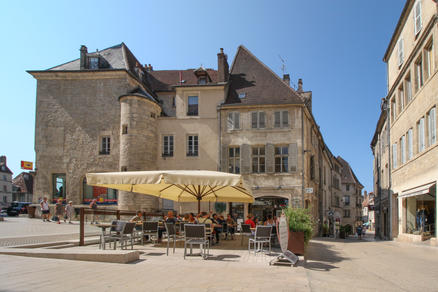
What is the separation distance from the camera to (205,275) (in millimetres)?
7047

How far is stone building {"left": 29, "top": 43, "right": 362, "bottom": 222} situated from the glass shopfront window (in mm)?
6022

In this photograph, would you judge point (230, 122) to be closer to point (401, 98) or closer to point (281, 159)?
point (281, 159)

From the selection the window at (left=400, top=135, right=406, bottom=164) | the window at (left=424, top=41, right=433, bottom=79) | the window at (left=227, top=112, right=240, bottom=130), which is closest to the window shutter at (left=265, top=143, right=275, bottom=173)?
the window at (left=227, top=112, right=240, bottom=130)

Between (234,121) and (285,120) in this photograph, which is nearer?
(285,120)

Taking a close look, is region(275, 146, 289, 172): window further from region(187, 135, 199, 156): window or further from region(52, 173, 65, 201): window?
region(52, 173, 65, 201): window

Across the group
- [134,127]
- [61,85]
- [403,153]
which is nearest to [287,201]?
[403,153]

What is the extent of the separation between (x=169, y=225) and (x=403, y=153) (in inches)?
616

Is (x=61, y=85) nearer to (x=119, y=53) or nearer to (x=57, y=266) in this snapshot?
(x=119, y=53)

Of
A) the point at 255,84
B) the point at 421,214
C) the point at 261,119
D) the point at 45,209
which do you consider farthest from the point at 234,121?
the point at 45,209

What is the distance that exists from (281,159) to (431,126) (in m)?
10.2

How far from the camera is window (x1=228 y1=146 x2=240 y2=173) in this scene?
25766 mm

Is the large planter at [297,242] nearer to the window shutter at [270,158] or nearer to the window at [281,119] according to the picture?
the window shutter at [270,158]

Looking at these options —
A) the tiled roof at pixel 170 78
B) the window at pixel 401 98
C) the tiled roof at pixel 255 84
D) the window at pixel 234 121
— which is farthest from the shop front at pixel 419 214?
the tiled roof at pixel 170 78

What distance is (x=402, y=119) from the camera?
21.3 m
